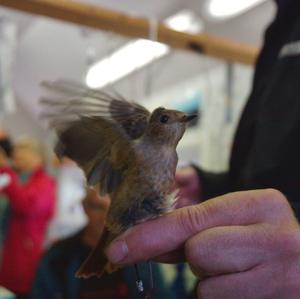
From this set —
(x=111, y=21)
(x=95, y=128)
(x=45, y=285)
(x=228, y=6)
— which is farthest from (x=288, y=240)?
(x=228, y=6)

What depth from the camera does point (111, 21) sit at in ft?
2.31

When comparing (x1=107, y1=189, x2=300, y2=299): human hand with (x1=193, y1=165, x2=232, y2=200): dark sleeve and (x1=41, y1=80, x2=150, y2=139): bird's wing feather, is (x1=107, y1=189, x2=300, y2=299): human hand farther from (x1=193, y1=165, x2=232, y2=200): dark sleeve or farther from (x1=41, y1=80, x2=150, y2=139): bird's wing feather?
(x1=193, y1=165, x2=232, y2=200): dark sleeve

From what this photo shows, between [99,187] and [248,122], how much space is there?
0.26 metres

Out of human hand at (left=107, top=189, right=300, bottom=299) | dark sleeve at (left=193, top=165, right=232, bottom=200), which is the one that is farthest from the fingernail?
dark sleeve at (left=193, top=165, right=232, bottom=200)

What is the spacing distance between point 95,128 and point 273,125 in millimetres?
205

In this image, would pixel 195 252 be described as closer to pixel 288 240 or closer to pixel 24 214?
pixel 288 240

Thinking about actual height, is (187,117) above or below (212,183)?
above

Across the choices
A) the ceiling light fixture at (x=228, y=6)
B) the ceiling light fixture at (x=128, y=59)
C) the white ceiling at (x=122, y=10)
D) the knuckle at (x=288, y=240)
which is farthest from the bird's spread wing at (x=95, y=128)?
the ceiling light fixture at (x=228, y=6)

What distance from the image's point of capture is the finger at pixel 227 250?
0.31m

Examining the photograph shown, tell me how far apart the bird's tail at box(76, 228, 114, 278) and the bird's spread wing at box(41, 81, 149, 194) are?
37 mm

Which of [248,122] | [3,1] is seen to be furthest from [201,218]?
[3,1]

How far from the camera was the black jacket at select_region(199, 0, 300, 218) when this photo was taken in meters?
0.42

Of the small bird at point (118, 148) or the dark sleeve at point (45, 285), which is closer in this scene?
the small bird at point (118, 148)

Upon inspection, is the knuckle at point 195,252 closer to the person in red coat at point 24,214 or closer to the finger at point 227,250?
the finger at point 227,250
